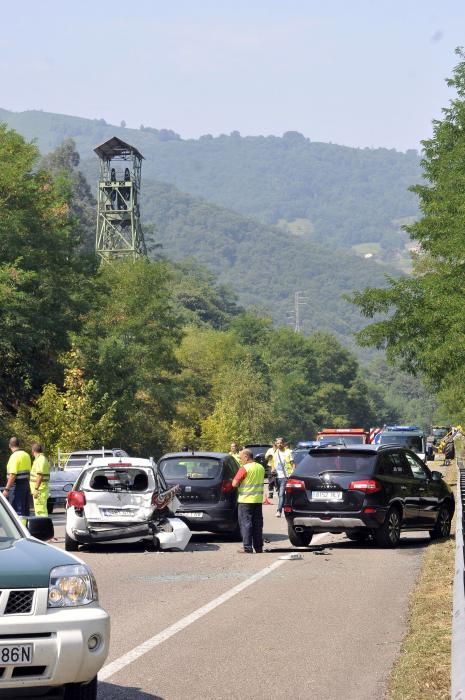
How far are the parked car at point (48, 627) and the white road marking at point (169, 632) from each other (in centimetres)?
173

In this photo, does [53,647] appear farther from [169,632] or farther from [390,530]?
[390,530]

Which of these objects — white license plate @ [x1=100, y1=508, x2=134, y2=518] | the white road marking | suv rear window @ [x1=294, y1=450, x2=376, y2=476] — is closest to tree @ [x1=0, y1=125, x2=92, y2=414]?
suv rear window @ [x1=294, y1=450, x2=376, y2=476]

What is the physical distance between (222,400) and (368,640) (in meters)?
85.5

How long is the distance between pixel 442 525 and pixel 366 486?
274 cm

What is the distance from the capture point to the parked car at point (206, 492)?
924 inches

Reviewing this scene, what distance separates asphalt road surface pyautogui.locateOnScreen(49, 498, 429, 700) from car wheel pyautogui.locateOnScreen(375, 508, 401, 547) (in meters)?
0.35

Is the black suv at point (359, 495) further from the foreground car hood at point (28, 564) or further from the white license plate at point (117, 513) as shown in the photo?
the foreground car hood at point (28, 564)

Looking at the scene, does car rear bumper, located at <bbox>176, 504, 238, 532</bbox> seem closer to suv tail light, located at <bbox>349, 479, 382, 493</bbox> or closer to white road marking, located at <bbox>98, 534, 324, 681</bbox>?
suv tail light, located at <bbox>349, 479, 382, 493</bbox>

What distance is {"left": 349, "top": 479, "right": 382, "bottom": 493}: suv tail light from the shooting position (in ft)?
69.5

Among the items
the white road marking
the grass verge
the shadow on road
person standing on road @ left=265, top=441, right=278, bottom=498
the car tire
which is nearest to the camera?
the shadow on road

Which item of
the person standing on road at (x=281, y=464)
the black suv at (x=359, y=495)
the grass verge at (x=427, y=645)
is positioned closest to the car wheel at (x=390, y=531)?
the black suv at (x=359, y=495)

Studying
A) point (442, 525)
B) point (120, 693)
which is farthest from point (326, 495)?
point (120, 693)

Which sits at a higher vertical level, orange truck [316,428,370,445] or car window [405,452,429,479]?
car window [405,452,429,479]

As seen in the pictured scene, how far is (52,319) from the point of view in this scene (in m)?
54.0
